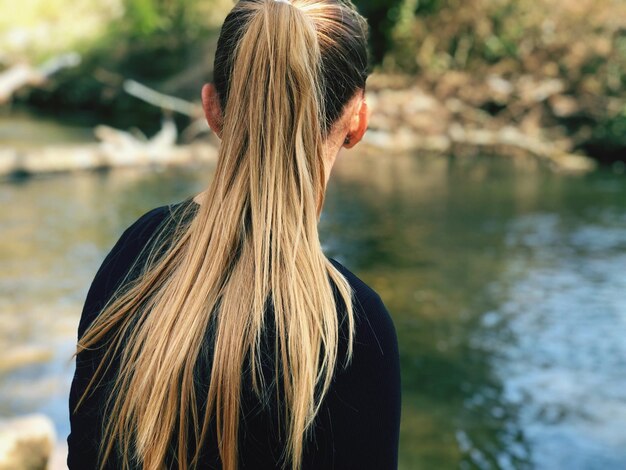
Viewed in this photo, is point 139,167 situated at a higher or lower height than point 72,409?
lower

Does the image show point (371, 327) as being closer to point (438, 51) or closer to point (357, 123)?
point (357, 123)

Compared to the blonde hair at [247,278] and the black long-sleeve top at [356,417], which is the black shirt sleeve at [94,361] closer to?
the blonde hair at [247,278]

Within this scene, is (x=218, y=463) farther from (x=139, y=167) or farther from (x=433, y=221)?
(x=139, y=167)

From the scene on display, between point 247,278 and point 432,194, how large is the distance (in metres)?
12.5

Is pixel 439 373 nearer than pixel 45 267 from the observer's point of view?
Yes

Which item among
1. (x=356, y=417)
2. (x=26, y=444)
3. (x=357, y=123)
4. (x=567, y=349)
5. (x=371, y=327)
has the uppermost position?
(x=357, y=123)

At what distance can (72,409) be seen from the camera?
1323mm


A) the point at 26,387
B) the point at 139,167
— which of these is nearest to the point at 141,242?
the point at 26,387

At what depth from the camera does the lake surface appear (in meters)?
5.15

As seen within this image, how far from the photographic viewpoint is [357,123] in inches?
54.1

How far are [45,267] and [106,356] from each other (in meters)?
7.60

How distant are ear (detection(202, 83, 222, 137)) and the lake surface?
373cm

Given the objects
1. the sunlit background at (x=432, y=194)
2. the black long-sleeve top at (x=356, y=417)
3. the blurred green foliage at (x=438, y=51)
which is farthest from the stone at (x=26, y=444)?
the blurred green foliage at (x=438, y=51)

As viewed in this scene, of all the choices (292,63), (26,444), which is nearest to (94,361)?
(292,63)
